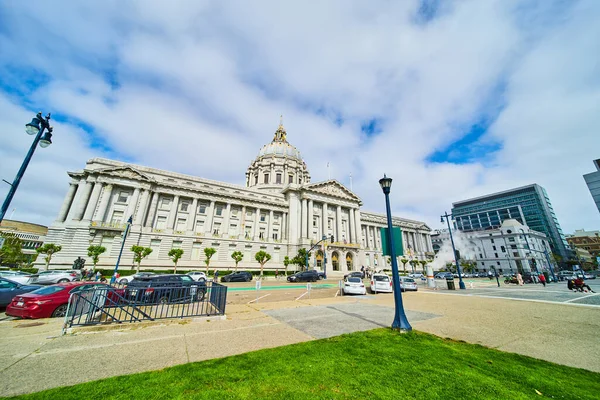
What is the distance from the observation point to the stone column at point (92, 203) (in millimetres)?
39719

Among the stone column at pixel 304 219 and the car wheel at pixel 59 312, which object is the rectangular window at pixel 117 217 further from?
the car wheel at pixel 59 312

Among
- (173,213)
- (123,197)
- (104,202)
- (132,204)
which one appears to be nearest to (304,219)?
(173,213)

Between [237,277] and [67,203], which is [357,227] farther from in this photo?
[67,203]

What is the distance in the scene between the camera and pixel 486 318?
9.36m

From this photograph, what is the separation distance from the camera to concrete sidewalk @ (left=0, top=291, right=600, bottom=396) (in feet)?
15.6

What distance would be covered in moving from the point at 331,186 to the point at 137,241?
44.8 m

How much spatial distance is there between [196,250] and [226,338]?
4423 cm

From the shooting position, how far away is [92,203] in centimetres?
4050

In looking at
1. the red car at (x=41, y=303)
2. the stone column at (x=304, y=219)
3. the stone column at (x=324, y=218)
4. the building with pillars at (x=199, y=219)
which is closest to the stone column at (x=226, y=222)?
the building with pillars at (x=199, y=219)

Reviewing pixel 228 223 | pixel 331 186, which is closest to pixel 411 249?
pixel 331 186

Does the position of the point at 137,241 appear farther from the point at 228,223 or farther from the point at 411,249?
the point at 411,249

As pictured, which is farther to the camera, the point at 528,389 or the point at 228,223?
the point at 228,223

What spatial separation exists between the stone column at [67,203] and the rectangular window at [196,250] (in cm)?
2214

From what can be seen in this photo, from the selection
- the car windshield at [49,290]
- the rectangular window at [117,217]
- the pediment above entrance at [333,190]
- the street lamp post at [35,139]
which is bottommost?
the car windshield at [49,290]
